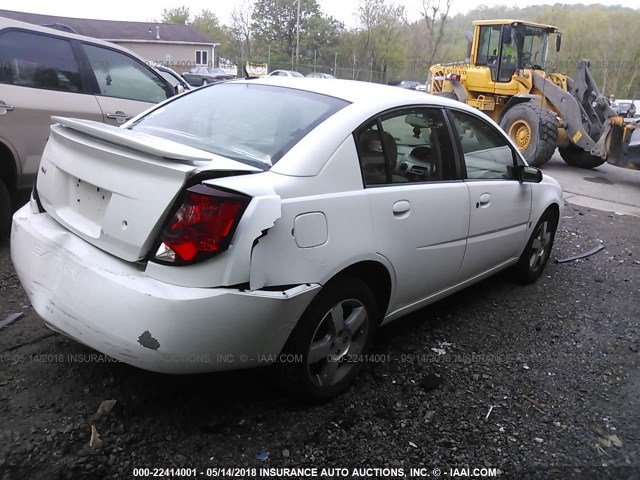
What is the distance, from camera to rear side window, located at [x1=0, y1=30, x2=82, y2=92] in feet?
14.4

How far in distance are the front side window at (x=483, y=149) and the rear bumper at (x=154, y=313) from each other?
1.71 meters

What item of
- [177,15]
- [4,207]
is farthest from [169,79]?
[177,15]

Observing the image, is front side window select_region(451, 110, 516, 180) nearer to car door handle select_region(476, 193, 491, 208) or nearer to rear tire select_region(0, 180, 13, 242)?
car door handle select_region(476, 193, 491, 208)

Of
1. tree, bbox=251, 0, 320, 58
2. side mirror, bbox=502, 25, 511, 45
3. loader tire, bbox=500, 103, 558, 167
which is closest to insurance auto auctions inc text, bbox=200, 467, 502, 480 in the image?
loader tire, bbox=500, 103, 558, 167

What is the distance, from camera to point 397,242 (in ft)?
9.37

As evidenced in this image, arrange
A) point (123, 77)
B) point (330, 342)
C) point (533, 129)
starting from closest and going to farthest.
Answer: point (330, 342) < point (123, 77) < point (533, 129)

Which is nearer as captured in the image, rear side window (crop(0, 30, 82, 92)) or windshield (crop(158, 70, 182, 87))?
rear side window (crop(0, 30, 82, 92))

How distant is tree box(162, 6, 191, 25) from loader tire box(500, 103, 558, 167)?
6863 centimetres

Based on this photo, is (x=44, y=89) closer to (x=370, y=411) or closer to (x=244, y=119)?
(x=244, y=119)

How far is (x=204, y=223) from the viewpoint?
6.90ft

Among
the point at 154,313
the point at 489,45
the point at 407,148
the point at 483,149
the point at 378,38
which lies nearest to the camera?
the point at 154,313

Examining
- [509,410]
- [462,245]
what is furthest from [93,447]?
[462,245]

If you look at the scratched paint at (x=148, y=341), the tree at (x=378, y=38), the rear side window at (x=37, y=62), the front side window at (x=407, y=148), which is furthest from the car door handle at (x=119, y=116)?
the tree at (x=378, y=38)

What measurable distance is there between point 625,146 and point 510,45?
388cm
